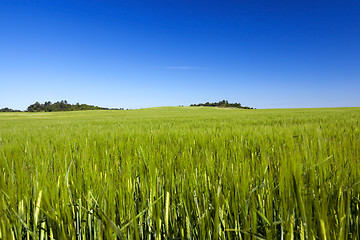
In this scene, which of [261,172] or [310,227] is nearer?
[310,227]

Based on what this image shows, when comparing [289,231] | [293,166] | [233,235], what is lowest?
[233,235]

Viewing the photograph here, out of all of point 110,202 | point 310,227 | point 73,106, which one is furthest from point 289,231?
point 73,106

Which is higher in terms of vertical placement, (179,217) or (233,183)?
(233,183)

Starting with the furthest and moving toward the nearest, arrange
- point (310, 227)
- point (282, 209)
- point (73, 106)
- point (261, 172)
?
point (73, 106)
point (261, 172)
point (282, 209)
point (310, 227)

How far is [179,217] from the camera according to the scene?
76cm

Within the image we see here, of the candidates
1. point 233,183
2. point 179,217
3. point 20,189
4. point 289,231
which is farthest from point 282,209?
point 20,189

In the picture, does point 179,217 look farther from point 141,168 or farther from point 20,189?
point 20,189

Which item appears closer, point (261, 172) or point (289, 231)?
point (289, 231)

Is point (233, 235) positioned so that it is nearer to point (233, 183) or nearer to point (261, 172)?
point (233, 183)

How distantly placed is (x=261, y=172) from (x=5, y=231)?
3.43 ft

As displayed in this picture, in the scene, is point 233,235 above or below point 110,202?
below

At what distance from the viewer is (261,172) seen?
926 millimetres

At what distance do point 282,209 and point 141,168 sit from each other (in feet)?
2.22

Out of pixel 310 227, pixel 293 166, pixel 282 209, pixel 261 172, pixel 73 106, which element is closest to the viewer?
pixel 310 227
